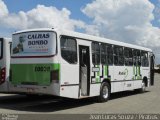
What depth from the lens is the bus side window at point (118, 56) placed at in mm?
18761

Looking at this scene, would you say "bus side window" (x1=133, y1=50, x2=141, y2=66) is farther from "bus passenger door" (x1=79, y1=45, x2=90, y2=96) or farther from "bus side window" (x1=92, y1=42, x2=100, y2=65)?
"bus passenger door" (x1=79, y1=45, x2=90, y2=96)

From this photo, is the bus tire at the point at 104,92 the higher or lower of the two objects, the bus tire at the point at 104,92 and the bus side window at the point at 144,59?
the lower

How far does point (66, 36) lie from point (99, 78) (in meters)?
3.20

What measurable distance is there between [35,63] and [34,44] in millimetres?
721

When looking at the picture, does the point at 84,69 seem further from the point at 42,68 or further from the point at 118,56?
the point at 118,56

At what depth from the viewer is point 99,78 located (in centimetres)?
1681

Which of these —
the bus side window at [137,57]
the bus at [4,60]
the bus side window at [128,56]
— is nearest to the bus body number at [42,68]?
the bus at [4,60]

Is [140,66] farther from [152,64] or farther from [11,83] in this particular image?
[11,83]

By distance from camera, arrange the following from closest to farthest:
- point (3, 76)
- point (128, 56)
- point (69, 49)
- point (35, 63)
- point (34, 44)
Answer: point (35, 63) → point (34, 44) → point (69, 49) → point (3, 76) → point (128, 56)

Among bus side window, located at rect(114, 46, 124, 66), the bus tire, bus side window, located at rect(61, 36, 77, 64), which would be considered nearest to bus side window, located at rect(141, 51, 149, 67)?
bus side window, located at rect(114, 46, 124, 66)

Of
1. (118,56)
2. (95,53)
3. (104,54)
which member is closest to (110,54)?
(104,54)

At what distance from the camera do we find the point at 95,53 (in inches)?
650

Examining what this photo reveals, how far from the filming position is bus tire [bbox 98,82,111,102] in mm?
17031

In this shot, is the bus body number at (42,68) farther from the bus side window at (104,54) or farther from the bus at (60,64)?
the bus side window at (104,54)
